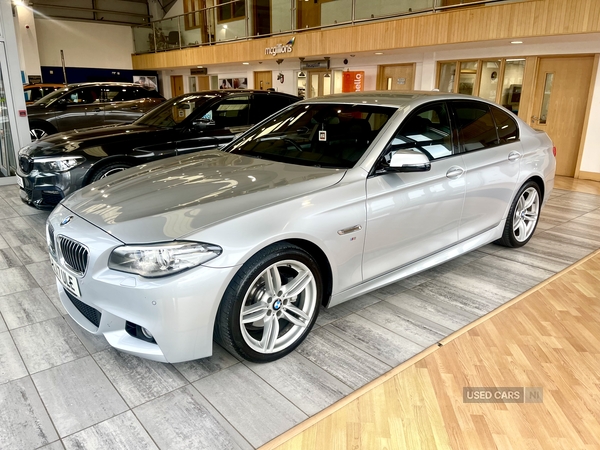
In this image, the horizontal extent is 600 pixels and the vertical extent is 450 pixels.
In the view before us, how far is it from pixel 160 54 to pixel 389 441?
18764mm

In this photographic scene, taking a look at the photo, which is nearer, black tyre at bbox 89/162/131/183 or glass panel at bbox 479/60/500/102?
black tyre at bbox 89/162/131/183

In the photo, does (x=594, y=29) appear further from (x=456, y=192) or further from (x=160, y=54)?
(x=160, y=54)

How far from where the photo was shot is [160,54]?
A: 59.0 feet

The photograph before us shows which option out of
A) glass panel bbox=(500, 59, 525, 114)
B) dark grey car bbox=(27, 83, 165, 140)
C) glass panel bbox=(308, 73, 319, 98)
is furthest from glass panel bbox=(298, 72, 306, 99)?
glass panel bbox=(500, 59, 525, 114)

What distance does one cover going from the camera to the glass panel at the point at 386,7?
878 centimetres

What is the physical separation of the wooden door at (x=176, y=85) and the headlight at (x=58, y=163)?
1600cm

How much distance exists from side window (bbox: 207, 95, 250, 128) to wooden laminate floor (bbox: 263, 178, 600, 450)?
4071 mm

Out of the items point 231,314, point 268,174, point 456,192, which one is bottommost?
point 231,314

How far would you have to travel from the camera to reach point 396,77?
36.9 ft

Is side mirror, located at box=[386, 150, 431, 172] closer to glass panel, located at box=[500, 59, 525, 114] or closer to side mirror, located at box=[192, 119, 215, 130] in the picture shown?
side mirror, located at box=[192, 119, 215, 130]

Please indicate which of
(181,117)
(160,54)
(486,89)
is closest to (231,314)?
(181,117)

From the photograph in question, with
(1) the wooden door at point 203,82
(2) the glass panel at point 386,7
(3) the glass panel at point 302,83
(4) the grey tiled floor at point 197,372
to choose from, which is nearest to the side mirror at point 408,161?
(4) the grey tiled floor at point 197,372

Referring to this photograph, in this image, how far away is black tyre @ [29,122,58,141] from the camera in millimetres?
9789

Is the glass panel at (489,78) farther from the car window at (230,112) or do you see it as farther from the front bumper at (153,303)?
the front bumper at (153,303)
